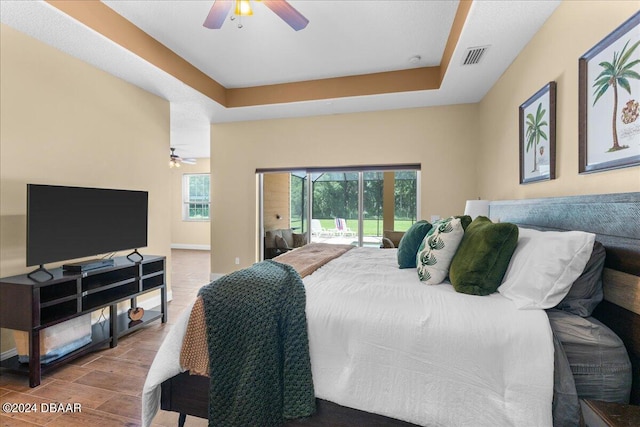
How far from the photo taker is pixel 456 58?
107 inches

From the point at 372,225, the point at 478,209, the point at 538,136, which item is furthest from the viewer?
the point at 372,225

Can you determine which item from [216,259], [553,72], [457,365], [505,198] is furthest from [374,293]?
[216,259]

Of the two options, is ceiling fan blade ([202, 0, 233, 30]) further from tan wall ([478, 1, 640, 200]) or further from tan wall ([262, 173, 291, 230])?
tan wall ([262, 173, 291, 230])

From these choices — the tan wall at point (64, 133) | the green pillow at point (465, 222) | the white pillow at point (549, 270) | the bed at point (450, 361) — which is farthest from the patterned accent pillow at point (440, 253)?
the tan wall at point (64, 133)

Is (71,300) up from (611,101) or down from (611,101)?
down

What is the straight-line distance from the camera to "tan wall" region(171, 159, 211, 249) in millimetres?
8172

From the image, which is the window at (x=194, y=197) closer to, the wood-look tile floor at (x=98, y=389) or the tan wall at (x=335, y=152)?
the tan wall at (x=335, y=152)

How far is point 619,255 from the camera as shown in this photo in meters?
1.27

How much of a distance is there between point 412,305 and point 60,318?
2.54 m

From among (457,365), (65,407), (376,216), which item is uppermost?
(376,216)

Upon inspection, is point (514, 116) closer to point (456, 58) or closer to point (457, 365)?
point (456, 58)

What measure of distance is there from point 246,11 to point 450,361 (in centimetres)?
238

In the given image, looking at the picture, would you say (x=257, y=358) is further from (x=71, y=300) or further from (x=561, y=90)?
(x=561, y=90)

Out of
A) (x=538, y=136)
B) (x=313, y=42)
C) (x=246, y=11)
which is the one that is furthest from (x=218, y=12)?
(x=538, y=136)
